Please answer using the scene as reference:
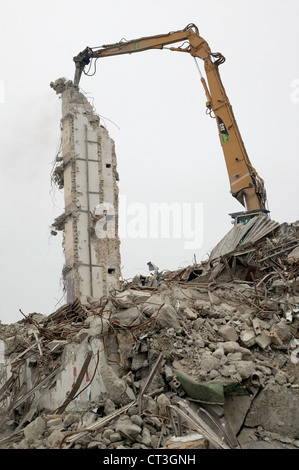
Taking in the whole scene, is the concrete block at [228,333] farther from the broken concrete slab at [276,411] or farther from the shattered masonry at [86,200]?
the shattered masonry at [86,200]

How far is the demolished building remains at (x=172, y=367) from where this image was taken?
4832 millimetres

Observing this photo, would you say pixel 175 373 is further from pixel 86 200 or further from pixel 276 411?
pixel 86 200

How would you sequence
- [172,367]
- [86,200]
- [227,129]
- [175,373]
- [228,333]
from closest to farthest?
[175,373]
[172,367]
[228,333]
[227,129]
[86,200]

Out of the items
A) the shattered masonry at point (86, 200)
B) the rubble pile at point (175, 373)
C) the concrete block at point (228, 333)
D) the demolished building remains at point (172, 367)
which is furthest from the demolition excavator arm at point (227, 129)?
the concrete block at point (228, 333)

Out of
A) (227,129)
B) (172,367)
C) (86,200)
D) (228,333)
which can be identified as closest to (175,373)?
(172,367)

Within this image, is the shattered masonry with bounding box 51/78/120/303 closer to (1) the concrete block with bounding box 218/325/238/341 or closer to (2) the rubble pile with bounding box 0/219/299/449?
(2) the rubble pile with bounding box 0/219/299/449

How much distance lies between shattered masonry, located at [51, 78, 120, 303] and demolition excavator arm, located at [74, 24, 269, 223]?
3.00 metres

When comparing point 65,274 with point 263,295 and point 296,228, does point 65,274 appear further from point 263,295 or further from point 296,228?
point 263,295

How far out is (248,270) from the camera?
8219 mm

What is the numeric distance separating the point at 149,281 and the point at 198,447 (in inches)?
215

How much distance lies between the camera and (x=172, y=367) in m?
5.37

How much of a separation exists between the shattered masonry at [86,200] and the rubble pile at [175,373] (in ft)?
23.3

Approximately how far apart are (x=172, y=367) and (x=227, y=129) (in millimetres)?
9133
